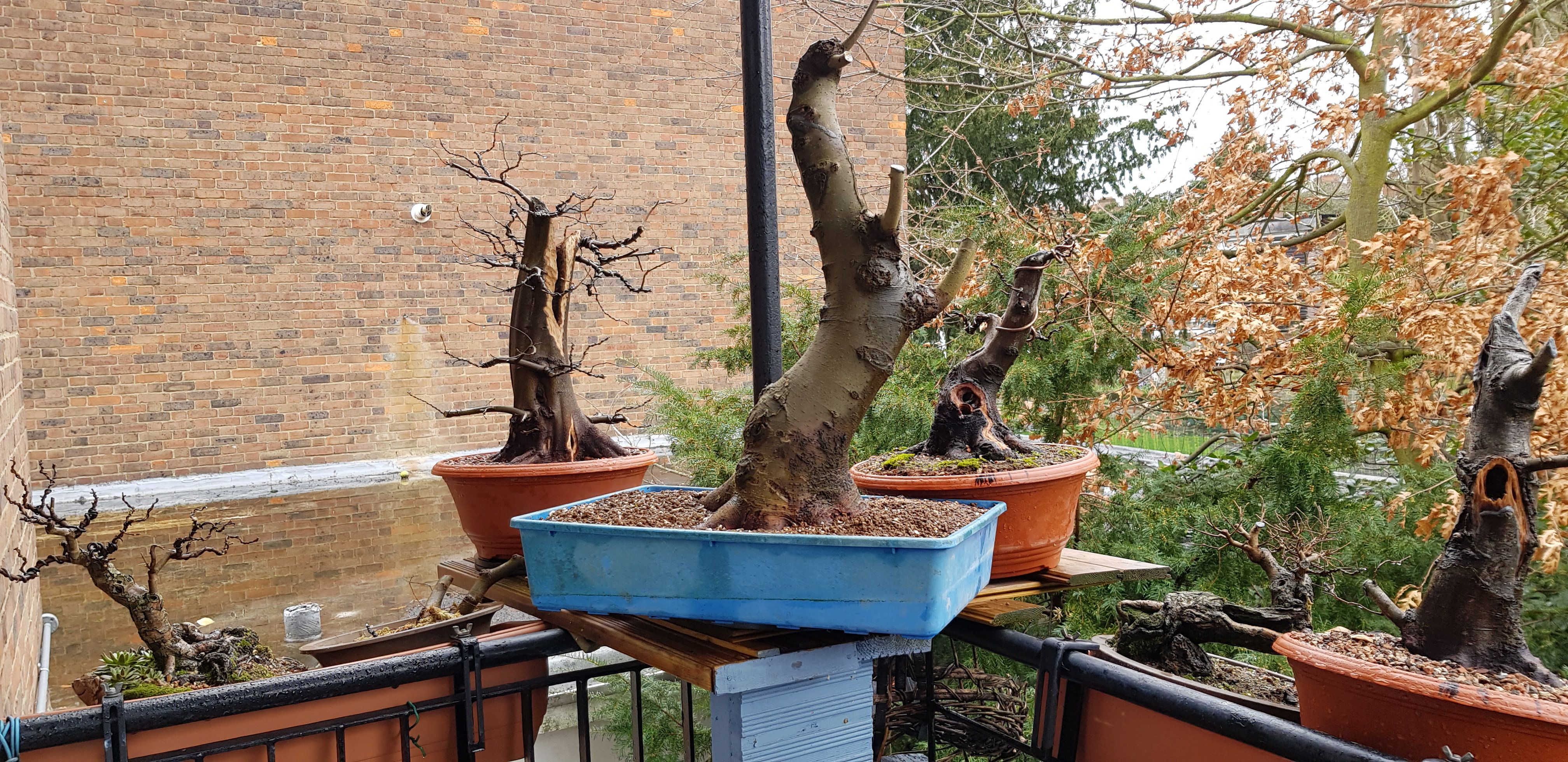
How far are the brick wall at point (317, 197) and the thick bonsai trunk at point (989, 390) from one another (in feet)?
15.7

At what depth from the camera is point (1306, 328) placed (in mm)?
3506

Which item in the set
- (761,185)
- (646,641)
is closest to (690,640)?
(646,641)

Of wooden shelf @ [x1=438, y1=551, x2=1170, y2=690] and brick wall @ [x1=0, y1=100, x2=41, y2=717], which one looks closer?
wooden shelf @ [x1=438, y1=551, x2=1170, y2=690]

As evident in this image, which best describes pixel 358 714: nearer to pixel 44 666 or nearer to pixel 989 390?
pixel 989 390

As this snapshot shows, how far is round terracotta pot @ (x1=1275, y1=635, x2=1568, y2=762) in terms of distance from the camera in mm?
903

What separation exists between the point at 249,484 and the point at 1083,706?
726 centimetres

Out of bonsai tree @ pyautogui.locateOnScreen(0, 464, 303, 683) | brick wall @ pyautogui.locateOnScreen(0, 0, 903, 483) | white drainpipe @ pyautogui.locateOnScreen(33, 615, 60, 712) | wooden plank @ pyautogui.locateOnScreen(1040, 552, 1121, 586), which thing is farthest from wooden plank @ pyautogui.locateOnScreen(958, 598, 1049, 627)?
brick wall @ pyautogui.locateOnScreen(0, 0, 903, 483)

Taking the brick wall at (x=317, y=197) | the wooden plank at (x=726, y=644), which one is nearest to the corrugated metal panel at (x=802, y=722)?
the wooden plank at (x=726, y=644)

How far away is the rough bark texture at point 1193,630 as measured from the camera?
1454 millimetres

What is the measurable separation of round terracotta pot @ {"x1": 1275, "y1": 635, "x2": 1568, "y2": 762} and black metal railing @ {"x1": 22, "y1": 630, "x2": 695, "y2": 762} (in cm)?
107

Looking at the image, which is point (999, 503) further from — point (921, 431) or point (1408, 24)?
point (1408, 24)

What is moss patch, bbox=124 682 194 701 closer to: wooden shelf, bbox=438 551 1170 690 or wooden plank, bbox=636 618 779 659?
wooden shelf, bbox=438 551 1170 690

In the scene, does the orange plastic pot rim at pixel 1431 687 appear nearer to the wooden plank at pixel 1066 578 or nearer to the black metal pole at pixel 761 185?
the wooden plank at pixel 1066 578

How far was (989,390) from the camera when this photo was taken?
1.89 m
